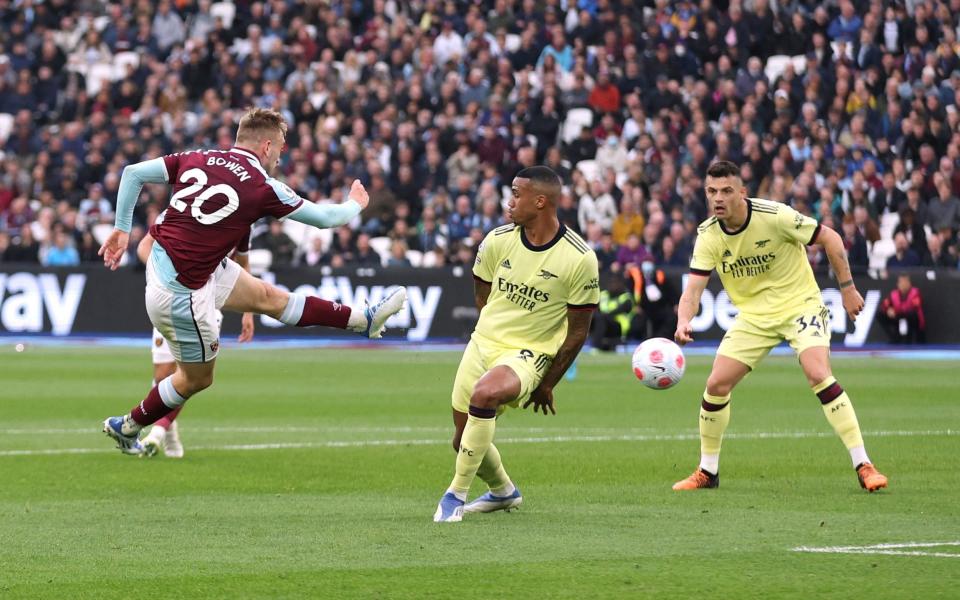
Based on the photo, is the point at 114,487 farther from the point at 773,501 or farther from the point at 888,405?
the point at 888,405

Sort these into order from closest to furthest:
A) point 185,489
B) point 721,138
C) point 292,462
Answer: point 185,489 → point 292,462 → point 721,138

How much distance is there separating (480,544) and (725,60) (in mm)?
24121

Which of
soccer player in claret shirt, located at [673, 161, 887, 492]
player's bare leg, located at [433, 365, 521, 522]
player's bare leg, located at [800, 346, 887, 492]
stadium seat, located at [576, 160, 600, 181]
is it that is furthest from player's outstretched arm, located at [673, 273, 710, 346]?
stadium seat, located at [576, 160, 600, 181]

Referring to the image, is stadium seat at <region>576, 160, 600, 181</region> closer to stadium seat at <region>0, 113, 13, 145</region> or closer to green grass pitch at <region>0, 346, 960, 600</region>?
green grass pitch at <region>0, 346, 960, 600</region>

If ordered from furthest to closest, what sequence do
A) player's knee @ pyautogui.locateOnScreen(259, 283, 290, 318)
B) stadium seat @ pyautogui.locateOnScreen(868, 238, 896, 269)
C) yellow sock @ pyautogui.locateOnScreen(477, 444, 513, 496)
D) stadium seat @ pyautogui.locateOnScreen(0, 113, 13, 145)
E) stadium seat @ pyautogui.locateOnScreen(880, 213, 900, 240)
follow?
stadium seat @ pyautogui.locateOnScreen(0, 113, 13, 145) → stadium seat @ pyautogui.locateOnScreen(880, 213, 900, 240) → stadium seat @ pyautogui.locateOnScreen(868, 238, 896, 269) → player's knee @ pyautogui.locateOnScreen(259, 283, 290, 318) → yellow sock @ pyautogui.locateOnScreen(477, 444, 513, 496)

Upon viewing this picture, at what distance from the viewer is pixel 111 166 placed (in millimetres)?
33938

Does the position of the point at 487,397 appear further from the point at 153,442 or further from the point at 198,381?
the point at 153,442

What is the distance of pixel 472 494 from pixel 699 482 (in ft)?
5.14

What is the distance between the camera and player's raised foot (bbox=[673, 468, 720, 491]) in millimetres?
11250

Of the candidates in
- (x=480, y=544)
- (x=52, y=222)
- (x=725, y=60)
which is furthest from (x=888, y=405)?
(x=52, y=222)

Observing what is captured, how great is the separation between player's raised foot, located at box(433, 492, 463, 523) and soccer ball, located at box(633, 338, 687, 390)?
2.23 metres

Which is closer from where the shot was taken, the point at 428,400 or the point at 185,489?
the point at 185,489

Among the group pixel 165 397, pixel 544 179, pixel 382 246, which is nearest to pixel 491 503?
pixel 544 179

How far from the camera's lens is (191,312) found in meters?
10.9
